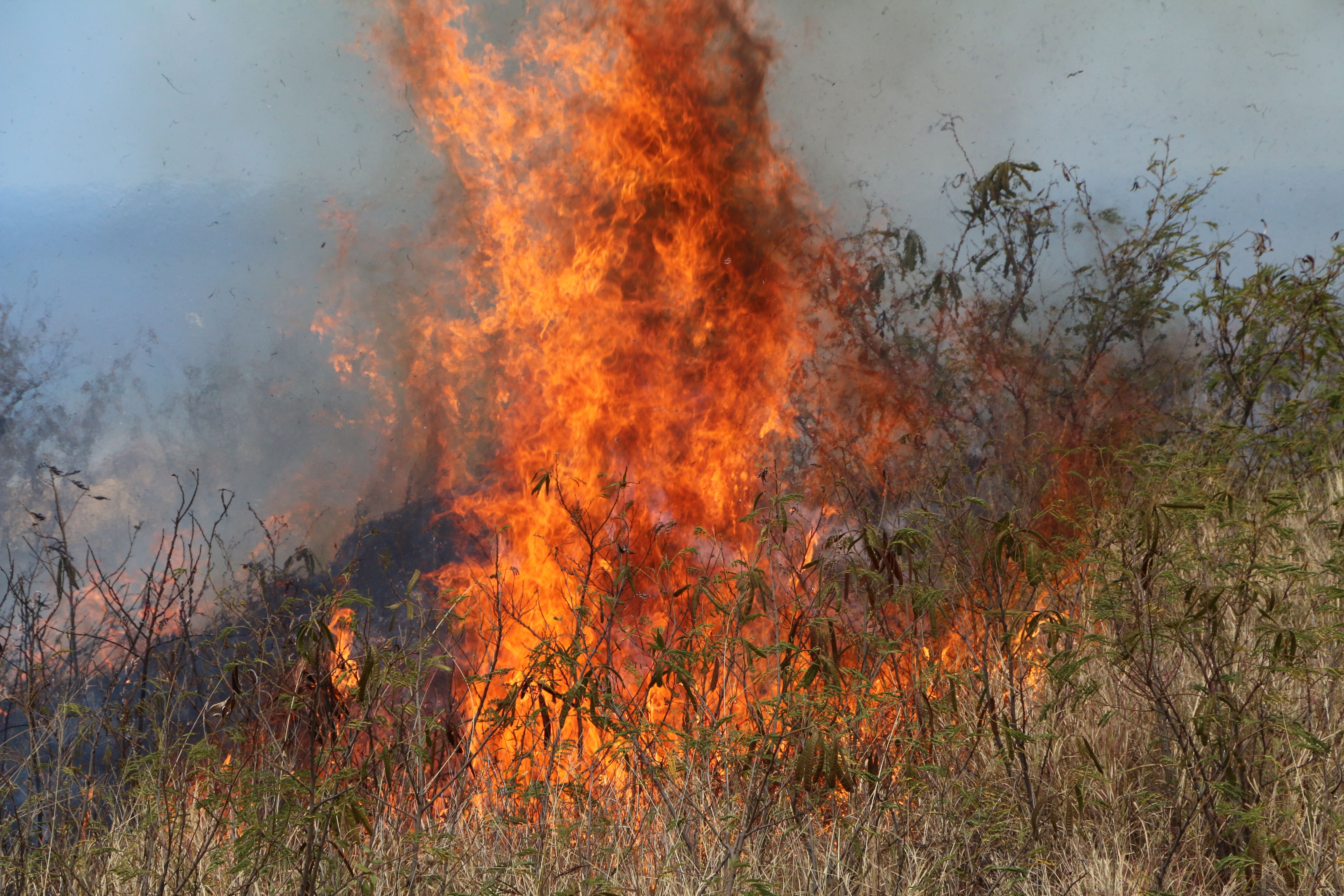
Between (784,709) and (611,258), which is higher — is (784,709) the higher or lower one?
the lower one

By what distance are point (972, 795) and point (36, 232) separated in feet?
18.6

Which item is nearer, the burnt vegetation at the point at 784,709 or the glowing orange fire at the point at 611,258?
the burnt vegetation at the point at 784,709

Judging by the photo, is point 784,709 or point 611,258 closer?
point 784,709

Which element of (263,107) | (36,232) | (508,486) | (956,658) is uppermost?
(263,107)

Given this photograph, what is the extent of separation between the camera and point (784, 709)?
8.25ft

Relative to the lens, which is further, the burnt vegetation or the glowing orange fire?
the glowing orange fire

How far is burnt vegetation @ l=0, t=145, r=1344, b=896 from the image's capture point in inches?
90.7

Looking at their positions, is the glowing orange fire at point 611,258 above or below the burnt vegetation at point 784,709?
above

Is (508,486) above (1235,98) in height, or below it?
below

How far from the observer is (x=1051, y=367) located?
5.16 meters

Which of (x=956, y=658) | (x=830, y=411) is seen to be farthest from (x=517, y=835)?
(x=830, y=411)

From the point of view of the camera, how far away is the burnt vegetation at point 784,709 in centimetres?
230

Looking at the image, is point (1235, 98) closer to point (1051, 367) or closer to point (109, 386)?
point (1051, 367)

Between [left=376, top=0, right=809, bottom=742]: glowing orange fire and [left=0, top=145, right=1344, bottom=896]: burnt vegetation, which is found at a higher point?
[left=376, top=0, right=809, bottom=742]: glowing orange fire
